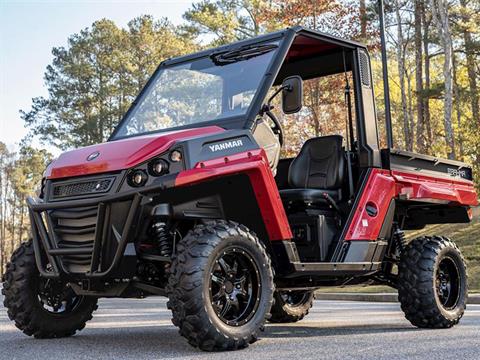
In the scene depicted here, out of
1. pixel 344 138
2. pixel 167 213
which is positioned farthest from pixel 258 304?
pixel 344 138

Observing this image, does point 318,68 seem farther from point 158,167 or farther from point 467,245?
point 467,245

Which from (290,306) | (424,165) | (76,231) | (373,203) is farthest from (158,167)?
(290,306)

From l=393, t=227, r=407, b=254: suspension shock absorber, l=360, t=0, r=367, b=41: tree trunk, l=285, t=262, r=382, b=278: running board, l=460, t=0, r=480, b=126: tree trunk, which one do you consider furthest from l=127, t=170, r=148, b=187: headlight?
l=460, t=0, r=480, b=126: tree trunk

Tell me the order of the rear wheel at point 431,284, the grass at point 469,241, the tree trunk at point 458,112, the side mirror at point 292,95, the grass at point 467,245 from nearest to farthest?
1. the side mirror at point 292,95
2. the rear wheel at point 431,284
3. the grass at point 467,245
4. the grass at point 469,241
5. the tree trunk at point 458,112

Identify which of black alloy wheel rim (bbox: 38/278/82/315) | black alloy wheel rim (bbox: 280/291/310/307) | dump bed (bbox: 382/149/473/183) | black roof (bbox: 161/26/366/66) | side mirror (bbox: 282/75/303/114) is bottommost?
black alloy wheel rim (bbox: 280/291/310/307)

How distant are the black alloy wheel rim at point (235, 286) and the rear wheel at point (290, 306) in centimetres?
252

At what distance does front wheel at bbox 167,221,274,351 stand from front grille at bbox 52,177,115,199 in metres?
0.73

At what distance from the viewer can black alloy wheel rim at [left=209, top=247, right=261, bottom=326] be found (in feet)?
19.3

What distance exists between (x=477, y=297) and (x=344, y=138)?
6.85m

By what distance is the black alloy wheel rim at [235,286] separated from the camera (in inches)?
231

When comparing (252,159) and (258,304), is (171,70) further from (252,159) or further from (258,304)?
(258,304)

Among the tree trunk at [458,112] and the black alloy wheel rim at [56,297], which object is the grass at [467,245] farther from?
the black alloy wheel rim at [56,297]

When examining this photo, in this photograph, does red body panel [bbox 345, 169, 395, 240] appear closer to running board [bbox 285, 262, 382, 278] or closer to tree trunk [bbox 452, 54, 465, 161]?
running board [bbox 285, 262, 382, 278]

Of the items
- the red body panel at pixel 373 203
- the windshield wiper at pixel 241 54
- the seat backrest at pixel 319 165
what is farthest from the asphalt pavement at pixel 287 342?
the windshield wiper at pixel 241 54
